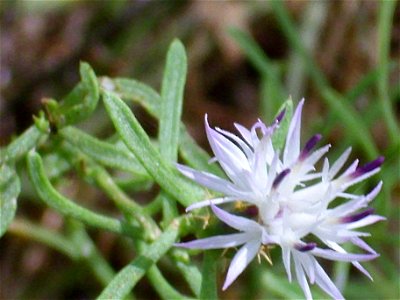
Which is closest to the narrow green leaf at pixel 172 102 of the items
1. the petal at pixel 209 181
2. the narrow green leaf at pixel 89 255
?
the petal at pixel 209 181

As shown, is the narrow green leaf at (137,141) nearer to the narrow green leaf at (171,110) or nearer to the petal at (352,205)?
the narrow green leaf at (171,110)

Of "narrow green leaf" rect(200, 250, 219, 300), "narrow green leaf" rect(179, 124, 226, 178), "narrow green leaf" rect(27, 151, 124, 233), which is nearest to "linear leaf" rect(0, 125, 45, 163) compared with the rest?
"narrow green leaf" rect(27, 151, 124, 233)

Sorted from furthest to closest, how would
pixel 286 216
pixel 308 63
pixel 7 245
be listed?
1. pixel 7 245
2. pixel 308 63
3. pixel 286 216

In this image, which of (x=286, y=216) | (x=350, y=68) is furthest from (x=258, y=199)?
(x=350, y=68)

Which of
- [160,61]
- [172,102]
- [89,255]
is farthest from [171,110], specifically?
[160,61]

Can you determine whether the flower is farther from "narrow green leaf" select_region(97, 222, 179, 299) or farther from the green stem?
the green stem

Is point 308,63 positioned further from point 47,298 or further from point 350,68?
point 47,298
